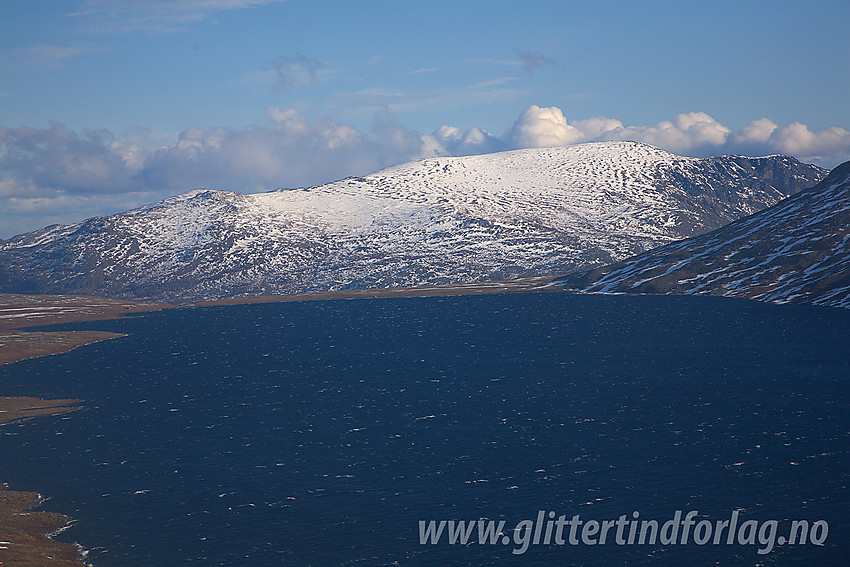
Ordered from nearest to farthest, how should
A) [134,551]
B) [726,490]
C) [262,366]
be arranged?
[134,551]
[726,490]
[262,366]

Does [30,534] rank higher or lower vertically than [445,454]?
higher

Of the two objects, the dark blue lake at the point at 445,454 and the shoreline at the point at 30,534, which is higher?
the shoreline at the point at 30,534

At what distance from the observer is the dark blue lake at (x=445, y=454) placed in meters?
54.1

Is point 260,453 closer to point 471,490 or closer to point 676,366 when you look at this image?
point 471,490

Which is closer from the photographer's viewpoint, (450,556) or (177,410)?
(450,556)

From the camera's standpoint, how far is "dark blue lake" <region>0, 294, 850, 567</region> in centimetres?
5409

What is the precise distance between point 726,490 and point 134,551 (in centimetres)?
4586

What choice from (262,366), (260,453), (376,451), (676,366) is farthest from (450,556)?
(262,366)

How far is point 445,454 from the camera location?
7612 centimetres

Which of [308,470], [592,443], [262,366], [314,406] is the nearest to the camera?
[308,470]

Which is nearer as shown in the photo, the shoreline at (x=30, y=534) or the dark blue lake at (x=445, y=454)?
the shoreline at (x=30, y=534)

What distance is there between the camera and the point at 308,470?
238ft

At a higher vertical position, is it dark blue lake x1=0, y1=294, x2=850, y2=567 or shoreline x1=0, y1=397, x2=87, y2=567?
shoreline x1=0, y1=397, x2=87, y2=567

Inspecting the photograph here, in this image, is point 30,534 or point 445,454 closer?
point 30,534
